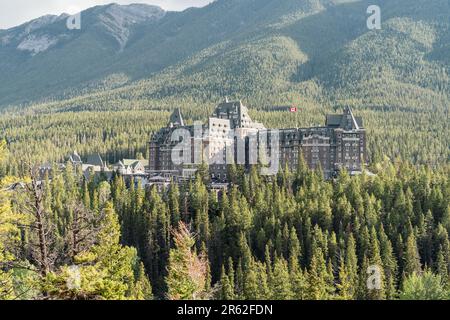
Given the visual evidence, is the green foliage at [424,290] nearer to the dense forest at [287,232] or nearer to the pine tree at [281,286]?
the dense forest at [287,232]

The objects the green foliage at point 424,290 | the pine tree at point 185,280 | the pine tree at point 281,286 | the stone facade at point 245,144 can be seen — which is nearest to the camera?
the pine tree at point 185,280

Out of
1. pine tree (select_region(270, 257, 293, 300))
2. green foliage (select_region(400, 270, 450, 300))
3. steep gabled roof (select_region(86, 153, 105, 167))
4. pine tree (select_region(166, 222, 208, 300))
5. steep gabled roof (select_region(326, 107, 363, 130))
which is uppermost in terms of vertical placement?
steep gabled roof (select_region(326, 107, 363, 130))

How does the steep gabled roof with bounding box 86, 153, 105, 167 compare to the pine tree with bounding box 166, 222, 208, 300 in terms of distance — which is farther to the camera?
the steep gabled roof with bounding box 86, 153, 105, 167

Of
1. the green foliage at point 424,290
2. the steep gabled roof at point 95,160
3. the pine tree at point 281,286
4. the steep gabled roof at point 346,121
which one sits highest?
the steep gabled roof at point 346,121

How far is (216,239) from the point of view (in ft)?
348

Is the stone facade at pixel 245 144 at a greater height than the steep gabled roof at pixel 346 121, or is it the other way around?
the steep gabled roof at pixel 346 121

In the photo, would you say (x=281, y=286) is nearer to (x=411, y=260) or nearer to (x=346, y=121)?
(x=411, y=260)

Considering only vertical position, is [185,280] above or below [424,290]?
above

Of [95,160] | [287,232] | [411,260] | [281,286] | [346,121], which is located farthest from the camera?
[95,160]

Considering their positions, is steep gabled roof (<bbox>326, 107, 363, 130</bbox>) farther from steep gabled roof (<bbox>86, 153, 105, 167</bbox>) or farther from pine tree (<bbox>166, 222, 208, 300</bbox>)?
steep gabled roof (<bbox>86, 153, 105, 167</bbox>)

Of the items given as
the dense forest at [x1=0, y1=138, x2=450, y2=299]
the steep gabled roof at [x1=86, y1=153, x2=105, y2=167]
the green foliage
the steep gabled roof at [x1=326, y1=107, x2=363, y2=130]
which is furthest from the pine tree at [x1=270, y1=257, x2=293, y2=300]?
the steep gabled roof at [x1=86, y1=153, x2=105, y2=167]

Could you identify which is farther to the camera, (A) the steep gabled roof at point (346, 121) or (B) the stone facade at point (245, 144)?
(A) the steep gabled roof at point (346, 121)

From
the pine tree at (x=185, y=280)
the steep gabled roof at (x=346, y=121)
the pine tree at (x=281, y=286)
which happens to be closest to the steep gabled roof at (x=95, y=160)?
the steep gabled roof at (x=346, y=121)

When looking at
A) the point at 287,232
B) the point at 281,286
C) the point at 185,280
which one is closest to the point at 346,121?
the point at 287,232
